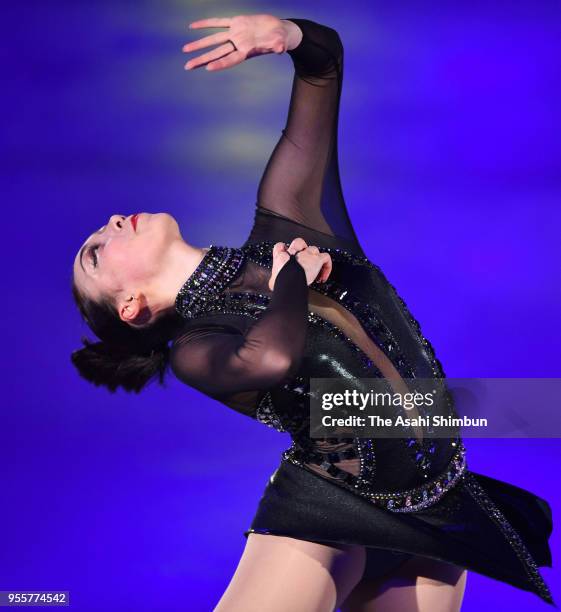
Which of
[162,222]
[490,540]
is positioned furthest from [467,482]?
[162,222]

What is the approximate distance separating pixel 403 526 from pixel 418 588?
0.70ft

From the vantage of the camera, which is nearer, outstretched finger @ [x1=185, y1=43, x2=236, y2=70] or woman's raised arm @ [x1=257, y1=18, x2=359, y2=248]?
outstretched finger @ [x1=185, y1=43, x2=236, y2=70]

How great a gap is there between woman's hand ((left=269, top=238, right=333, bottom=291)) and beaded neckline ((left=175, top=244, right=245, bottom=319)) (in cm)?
16

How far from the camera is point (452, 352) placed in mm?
4070

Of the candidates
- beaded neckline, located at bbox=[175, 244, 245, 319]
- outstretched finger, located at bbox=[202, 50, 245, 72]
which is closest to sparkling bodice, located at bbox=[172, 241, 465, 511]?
beaded neckline, located at bbox=[175, 244, 245, 319]

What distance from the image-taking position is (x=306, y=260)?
82.0 inches

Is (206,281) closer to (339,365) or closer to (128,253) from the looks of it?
(128,253)

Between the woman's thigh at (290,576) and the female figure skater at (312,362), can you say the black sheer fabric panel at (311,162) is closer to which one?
the female figure skater at (312,362)

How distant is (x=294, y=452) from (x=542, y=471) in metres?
1.95

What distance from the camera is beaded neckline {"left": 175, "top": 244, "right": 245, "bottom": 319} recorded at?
87.7 inches

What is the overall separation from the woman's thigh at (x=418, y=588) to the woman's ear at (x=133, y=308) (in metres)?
0.77

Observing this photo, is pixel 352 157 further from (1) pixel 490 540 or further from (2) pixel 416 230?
(1) pixel 490 540

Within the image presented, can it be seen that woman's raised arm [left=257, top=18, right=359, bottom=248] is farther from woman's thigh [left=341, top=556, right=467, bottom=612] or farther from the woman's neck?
woman's thigh [left=341, top=556, right=467, bottom=612]

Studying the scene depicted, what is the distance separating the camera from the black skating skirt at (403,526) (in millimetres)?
2143
